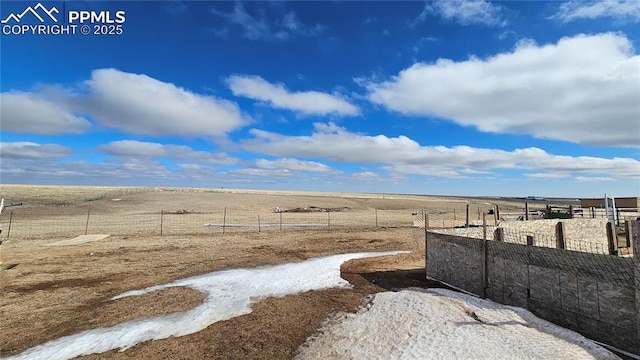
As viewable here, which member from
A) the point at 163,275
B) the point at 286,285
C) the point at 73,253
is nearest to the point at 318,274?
the point at 286,285

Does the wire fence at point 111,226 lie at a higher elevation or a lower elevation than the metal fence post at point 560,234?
lower

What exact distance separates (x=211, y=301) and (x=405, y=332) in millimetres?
5548

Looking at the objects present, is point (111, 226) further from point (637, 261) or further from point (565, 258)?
point (637, 261)

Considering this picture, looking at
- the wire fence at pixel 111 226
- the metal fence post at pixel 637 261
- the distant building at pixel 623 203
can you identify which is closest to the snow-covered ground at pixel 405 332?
the metal fence post at pixel 637 261

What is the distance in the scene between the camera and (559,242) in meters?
11.9

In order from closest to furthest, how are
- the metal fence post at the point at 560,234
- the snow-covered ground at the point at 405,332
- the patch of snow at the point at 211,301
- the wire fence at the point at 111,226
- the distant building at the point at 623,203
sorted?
the snow-covered ground at the point at 405,332 < the patch of snow at the point at 211,301 < the metal fence post at the point at 560,234 < the distant building at the point at 623,203 < the wire fence at the point at 111,226

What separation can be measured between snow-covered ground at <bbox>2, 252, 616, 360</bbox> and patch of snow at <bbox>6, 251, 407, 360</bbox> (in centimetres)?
2

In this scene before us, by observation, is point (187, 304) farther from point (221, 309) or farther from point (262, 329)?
point (262, 329)

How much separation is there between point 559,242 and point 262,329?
415 inches

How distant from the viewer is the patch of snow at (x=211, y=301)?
7.07m

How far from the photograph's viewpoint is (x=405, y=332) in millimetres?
6895

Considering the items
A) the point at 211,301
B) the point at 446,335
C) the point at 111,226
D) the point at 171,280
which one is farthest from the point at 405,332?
the point at 111,226

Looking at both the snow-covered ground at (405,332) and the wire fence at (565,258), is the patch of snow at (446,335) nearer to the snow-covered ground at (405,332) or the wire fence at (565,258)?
the snow-covered ground at (405,332)

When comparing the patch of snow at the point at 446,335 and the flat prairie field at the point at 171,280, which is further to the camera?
the flat prairie field at the point at 171,280
